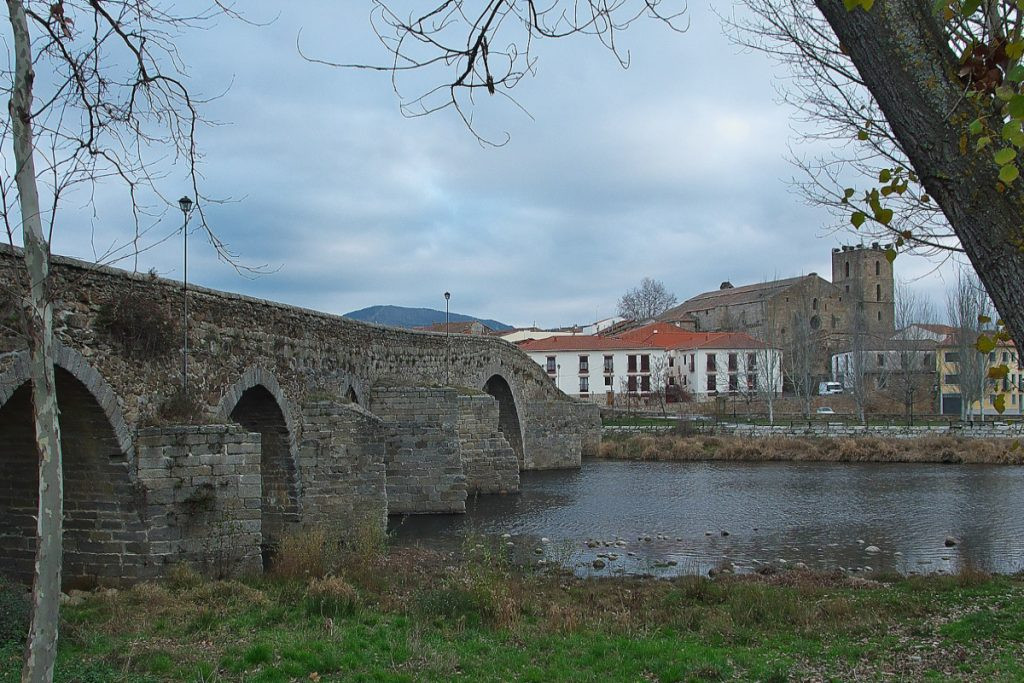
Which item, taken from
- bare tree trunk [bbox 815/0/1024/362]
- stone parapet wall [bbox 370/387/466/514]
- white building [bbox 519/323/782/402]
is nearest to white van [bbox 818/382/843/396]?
white building [bbox 519/323/782/402]

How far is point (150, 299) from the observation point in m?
9.99

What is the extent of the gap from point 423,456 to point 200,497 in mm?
8718

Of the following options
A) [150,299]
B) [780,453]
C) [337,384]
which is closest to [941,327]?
[780,453]

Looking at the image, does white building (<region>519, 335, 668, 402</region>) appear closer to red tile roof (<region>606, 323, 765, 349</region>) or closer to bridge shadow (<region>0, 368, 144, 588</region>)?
red tile roof (<region>606, 323, 765, 349</region>)

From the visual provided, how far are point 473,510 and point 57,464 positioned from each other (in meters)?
16.3

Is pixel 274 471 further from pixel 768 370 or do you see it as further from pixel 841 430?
pixel 768 370

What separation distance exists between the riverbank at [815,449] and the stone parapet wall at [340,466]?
62.1ft

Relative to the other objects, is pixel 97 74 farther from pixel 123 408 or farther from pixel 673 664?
pixel 123 408

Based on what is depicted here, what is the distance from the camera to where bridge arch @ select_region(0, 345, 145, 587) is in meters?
9.24

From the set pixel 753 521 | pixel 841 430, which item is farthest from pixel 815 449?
pixel 753 521

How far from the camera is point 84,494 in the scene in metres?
9.64

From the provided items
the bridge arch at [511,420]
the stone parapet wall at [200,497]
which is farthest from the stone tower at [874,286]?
the stone parapet wall at [200,497]

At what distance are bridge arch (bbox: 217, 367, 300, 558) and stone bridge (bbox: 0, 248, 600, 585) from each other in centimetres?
2

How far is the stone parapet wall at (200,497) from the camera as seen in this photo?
31.6 ft
